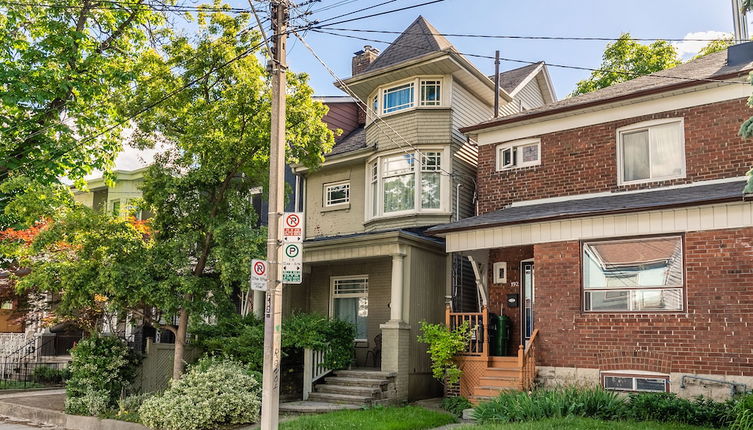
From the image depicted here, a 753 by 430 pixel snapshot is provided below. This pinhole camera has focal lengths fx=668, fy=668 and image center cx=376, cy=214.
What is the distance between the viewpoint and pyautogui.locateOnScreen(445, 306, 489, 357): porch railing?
13.8 meters

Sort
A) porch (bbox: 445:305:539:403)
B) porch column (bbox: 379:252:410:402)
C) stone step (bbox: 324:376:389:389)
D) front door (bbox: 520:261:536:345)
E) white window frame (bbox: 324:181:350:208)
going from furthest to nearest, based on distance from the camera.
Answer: white window frame (bbox: 324:181:350:208), front door (bbox: 520:261:536:345), porch column (bbox: 379:252:410:402), stone step (bbox: 324:376:389:389), porch (bbox: 445:305:539:403)

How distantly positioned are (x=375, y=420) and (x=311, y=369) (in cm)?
360

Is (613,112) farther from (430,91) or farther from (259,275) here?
(259,275)

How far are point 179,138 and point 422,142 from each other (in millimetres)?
7066

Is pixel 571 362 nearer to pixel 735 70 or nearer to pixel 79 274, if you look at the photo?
pixel 735 70

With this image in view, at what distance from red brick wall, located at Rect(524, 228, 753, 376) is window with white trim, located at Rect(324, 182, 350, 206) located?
8.20 meters

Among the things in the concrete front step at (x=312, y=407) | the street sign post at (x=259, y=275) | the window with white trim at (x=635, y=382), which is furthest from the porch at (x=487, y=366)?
the street sign post at (x=259, y=275)

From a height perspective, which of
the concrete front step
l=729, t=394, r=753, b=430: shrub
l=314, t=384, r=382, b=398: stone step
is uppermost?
l=729, t=394, r=753, b=430: shrub

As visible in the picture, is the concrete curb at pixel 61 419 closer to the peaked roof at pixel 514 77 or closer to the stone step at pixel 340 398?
the stone step at pixel 340 398

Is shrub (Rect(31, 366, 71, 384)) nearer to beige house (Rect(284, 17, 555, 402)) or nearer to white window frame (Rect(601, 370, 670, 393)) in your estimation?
beige house (Rect(284, 17, 555, 402))

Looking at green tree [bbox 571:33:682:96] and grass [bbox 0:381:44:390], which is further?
green tree [bbox 571:33:682:96]

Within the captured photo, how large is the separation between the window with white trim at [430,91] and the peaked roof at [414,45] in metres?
0.80

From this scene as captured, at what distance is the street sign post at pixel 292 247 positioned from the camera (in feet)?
32.3

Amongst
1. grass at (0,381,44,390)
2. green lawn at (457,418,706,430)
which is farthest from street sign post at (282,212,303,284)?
grass at (0,381,44,390)
